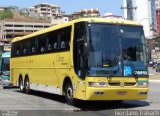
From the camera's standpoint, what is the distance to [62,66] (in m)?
17.7

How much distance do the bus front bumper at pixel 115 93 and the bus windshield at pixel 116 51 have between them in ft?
1.69

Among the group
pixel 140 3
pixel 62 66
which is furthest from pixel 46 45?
pixel 140 3

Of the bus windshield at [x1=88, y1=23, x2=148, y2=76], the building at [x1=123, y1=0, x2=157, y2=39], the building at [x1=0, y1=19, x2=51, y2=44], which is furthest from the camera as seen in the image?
the building at [x1=0, y1=19, x2=51, y2=44]

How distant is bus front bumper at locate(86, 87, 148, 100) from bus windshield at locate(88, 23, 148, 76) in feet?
1.69

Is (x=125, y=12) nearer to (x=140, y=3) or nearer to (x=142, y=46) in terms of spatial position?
(x=140, y=3)

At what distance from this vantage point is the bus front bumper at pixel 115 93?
1509 cm

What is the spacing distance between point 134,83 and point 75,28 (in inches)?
116

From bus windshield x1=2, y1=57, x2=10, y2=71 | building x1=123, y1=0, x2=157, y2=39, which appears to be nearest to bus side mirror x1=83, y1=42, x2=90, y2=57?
bus windshield x1=2, y1=57, x2=10, y2=71

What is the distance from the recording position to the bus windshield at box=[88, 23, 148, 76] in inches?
599

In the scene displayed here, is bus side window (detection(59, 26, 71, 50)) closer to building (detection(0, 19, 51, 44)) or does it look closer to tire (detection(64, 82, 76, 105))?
tire (detection(64, 82, 76, 105))

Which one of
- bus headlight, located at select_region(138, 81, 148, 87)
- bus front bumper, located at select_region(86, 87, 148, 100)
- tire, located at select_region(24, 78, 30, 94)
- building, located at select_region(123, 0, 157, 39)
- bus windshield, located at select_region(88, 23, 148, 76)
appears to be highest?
building, located at select_region(123, 0, 157, 39)

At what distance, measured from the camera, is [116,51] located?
50.9ft

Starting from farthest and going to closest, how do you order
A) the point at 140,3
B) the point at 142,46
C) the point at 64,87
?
1. the point at 140,3
2. the point at 64,87
3. the point at 142,46

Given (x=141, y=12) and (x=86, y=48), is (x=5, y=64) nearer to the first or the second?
(x=86, y=48)
